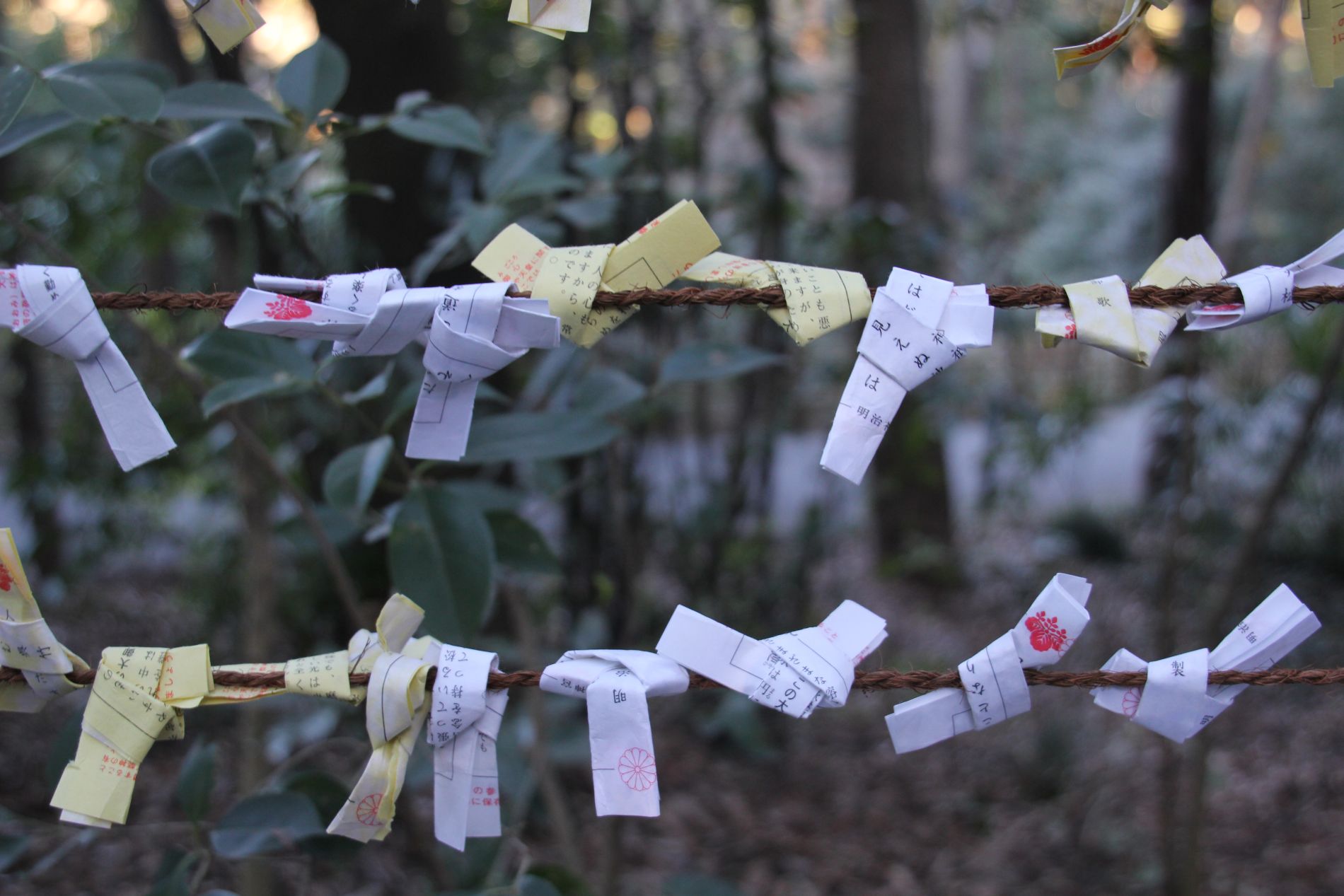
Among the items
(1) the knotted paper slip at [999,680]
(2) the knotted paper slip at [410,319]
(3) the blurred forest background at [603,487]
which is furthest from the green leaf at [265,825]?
(1) the knotted paper slip at [999,680]

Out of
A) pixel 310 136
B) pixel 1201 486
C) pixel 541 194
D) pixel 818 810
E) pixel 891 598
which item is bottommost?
pixel 891 598

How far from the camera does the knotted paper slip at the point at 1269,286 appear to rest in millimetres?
574

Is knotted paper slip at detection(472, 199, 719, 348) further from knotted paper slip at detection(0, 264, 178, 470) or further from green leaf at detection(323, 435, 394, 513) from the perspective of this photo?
green leaf at detection(323, 435, 394, 513)

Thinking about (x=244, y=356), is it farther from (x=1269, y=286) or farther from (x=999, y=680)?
(x=1269, y=286)

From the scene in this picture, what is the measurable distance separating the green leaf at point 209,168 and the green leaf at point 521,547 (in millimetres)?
410

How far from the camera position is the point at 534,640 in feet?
4.52

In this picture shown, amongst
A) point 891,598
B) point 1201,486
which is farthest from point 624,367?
point 1201,486

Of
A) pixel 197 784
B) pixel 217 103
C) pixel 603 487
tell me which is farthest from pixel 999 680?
pixel 603 487

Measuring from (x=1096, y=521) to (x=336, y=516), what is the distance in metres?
3.68

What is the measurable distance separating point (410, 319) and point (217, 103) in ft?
1.48

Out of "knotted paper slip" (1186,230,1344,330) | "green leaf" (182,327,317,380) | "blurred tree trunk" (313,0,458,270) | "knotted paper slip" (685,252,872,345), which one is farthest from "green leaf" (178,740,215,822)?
"blurred tree trunk" (313,0,458,270)

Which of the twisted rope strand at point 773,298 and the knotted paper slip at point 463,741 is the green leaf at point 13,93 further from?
the knotted paper slip at point 463,741

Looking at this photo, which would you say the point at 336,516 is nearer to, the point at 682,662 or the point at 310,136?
the point at 310,136

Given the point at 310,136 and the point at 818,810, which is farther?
the point at 818,810
